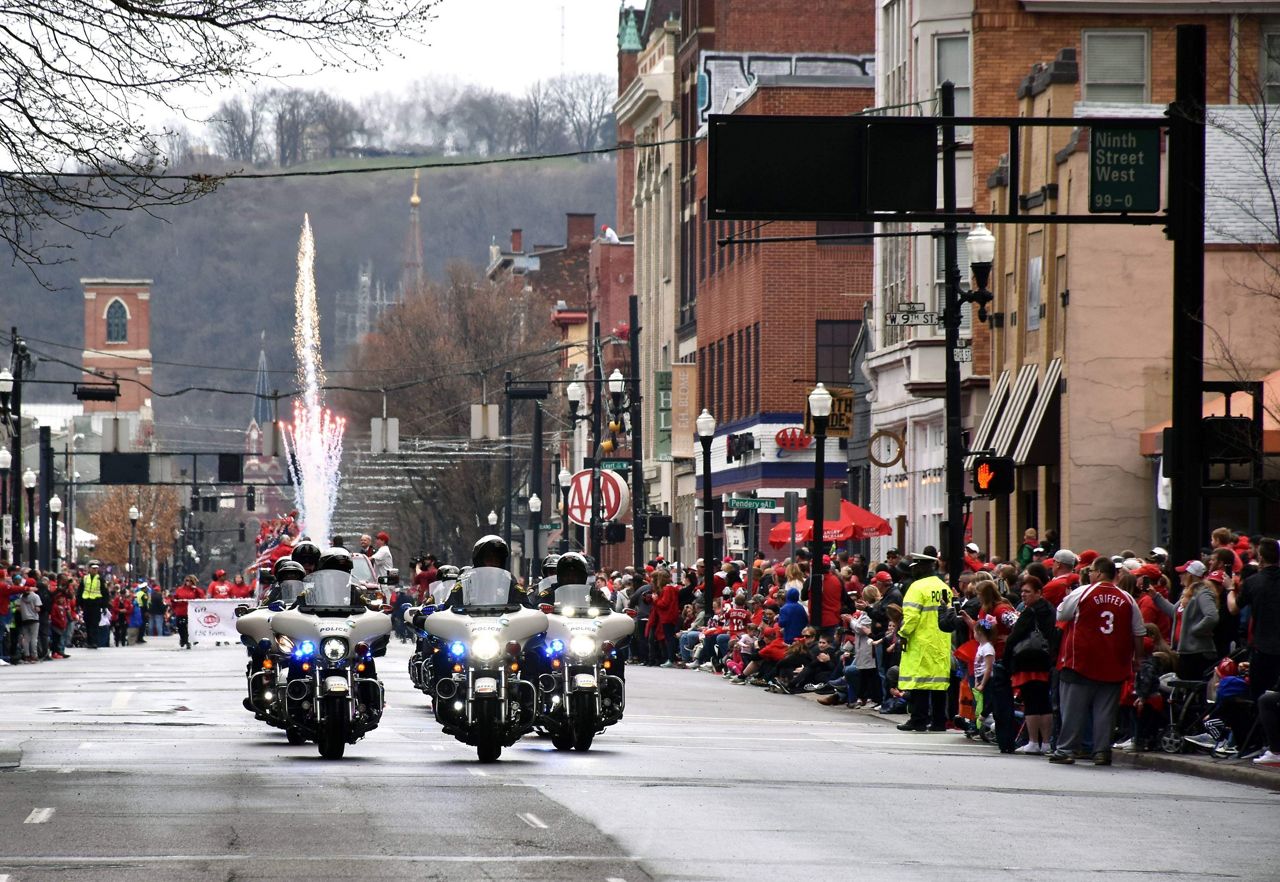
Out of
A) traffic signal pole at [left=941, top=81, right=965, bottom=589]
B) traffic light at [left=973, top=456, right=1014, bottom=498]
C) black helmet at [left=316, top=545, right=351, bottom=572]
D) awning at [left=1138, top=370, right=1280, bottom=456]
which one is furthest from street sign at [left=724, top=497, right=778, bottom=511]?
black helmet at [left=316, top=545, right=351, bottom=572]

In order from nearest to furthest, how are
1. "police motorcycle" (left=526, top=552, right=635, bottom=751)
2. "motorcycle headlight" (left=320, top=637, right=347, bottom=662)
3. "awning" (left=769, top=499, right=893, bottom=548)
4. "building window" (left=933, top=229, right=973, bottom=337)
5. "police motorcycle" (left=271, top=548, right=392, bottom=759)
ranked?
"police motorcycle" (left=271, top=548, right=392, bottom=759) → "motorcycle headlight" (left=320, top=637, right=347, bottom=662) → "police motorcycle" (left=526, top=552, right=635, bottom=751) → "awning" (left=769, top=499, right=893, bottom=548) → "building window" (left=933, top=229, right=973, bottom=337)

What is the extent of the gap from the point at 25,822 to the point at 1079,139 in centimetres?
2650

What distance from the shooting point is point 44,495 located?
247 feet

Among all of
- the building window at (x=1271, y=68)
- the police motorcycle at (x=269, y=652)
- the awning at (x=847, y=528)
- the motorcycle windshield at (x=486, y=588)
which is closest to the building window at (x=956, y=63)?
the building window at (x=1271, y=68)

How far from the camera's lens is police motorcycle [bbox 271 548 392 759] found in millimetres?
20969

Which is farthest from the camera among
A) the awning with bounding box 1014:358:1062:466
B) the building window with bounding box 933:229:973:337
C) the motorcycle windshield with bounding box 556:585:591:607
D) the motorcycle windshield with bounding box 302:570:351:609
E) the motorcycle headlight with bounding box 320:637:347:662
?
the building window with bounding box 933:229:973:337

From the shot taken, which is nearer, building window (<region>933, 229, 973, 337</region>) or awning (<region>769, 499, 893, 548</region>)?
awning (<region>769, 499, 893, 548</region>)

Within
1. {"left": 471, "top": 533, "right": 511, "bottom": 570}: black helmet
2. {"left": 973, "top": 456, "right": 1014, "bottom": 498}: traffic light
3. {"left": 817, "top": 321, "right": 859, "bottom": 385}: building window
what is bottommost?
{"left": 471, "top": 533, "right": 511, "bottom": 570}: black helmet

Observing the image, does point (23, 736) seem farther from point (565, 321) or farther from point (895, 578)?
point (565, 321)

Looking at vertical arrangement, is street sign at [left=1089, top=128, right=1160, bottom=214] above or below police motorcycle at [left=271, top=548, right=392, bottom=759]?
above

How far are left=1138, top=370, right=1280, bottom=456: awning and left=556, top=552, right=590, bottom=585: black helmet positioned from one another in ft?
24.7

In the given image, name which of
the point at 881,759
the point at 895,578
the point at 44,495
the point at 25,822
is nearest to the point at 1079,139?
the point at 895,578

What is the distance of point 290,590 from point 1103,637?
7.24 metres

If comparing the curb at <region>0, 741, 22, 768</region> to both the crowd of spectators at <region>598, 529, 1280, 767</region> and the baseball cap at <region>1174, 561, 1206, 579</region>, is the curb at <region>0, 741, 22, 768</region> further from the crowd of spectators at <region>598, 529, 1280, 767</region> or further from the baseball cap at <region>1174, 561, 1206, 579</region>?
the baseball cap at <region>1174, 561, 1206, 579</region>
